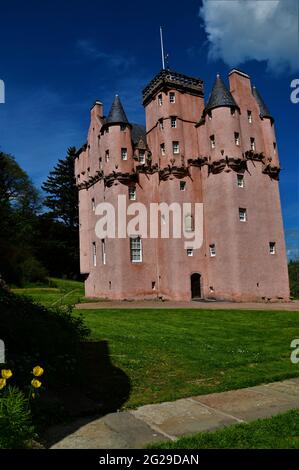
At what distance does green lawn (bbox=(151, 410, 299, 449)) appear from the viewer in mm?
5176

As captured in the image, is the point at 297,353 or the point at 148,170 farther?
the point at 148,170

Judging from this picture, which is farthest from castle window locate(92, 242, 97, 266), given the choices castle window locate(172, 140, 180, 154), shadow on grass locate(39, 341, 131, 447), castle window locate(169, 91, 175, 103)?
shadow on grass locate(39, 341, 131, 447)

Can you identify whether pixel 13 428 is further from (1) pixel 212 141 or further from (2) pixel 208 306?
(1) pixel 212 141

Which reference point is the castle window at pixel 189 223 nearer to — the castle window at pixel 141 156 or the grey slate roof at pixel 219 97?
the castle window at pixel 141 156

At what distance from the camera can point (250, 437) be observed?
5.45 meters

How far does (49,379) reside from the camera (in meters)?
7.66

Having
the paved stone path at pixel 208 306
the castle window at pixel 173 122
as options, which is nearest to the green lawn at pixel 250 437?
the paved stone path at pixel 208 306

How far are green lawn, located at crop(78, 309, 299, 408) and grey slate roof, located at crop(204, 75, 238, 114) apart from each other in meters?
22.7

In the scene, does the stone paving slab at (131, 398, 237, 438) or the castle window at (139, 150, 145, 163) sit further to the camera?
the castle window at (139, 150, 145, 163)

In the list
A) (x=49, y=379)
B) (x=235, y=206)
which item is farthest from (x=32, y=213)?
(x=49, y=379)

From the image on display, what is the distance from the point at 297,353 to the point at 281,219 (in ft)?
87.4

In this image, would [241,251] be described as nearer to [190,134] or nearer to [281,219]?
[281,219]

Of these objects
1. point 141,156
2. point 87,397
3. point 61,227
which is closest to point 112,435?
point 87,397

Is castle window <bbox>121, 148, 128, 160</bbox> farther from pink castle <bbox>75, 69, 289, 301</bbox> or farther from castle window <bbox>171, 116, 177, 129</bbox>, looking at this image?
castle window <bbox>171, 116, 177, 129</bbox>
